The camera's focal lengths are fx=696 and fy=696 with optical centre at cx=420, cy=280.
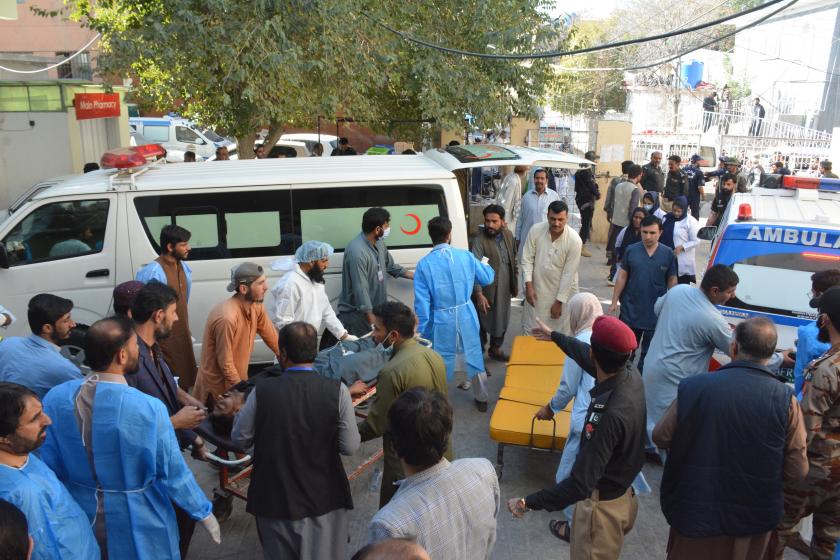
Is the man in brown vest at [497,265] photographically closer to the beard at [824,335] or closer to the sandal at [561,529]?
the sandal at [561,529]

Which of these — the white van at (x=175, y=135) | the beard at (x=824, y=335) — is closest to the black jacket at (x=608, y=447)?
the beard at (x=824, y=335)

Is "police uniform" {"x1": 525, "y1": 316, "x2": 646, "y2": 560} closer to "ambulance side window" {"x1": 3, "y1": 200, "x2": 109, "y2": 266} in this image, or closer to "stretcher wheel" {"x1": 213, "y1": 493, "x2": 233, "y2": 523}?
"stretcher wheel" {"x1": 213, "y1": 493, "x2": 233, "y2": 523}

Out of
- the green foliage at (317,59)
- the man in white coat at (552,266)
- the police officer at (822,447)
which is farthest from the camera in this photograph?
the green foliage at (317,59)

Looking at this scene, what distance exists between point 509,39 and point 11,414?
37.1ft

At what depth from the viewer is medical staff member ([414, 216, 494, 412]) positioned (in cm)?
601

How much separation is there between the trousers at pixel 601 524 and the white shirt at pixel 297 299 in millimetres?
2787

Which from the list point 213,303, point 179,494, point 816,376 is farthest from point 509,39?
point 179,494

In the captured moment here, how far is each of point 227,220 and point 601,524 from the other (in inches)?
175

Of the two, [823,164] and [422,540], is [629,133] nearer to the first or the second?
[823,164]

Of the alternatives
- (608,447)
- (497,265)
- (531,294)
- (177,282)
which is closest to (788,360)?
(608,447)

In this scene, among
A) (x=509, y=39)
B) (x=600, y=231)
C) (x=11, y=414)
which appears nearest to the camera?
(x=11, y=414)

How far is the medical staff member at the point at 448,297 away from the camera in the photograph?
601cm

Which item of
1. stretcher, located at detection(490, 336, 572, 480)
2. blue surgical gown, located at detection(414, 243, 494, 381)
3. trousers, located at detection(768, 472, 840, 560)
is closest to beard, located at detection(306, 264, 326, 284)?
blue surgical gown, located at detection(414, 243, 494, 381)

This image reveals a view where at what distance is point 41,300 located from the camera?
12.9 ft
